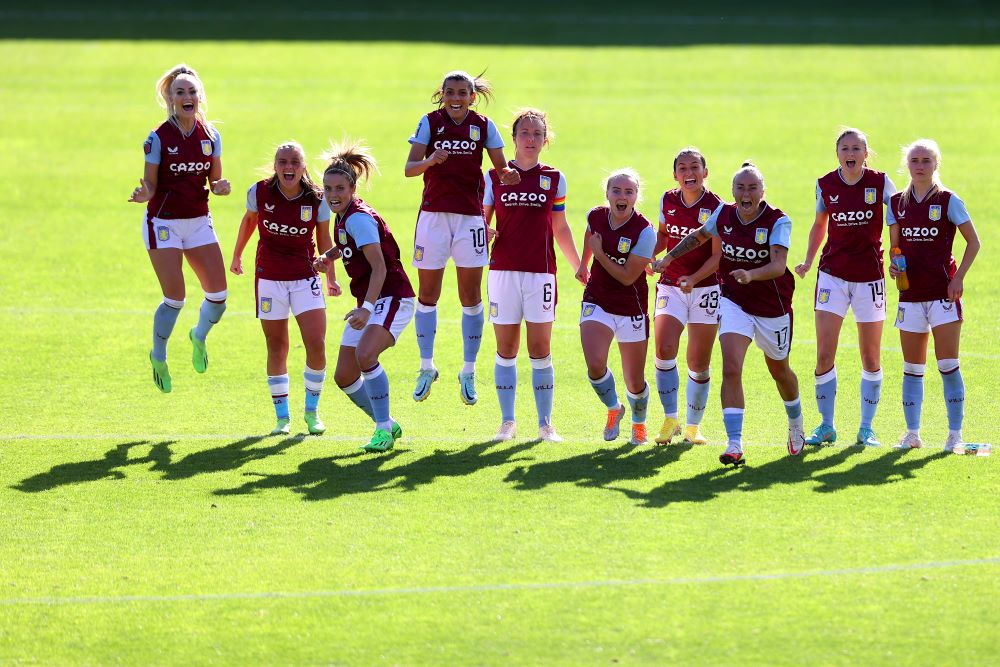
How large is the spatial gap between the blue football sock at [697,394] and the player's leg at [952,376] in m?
1.63

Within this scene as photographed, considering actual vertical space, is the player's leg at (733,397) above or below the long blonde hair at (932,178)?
below

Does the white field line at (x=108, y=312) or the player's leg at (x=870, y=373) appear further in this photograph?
the white field line at (x=108, y=312)

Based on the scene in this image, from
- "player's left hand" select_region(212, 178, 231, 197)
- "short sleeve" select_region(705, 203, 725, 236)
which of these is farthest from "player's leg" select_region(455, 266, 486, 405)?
"short sleeve" select_region(705, 203, 725, 236)

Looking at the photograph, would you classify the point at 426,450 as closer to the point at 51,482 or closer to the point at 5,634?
the point at 51,482

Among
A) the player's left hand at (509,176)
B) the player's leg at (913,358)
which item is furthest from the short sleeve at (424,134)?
the player's leg at (913,358)

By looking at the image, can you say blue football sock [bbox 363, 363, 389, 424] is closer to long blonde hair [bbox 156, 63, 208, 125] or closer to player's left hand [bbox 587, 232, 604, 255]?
player's left hand [bbox 587, 232, 604, 255]

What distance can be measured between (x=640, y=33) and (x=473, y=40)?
3.95 m

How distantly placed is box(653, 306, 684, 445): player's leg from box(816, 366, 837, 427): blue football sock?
3.40 feet

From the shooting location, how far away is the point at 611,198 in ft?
31.4

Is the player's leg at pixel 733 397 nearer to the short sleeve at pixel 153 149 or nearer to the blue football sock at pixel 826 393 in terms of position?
the blue football sock at pixel 826 393

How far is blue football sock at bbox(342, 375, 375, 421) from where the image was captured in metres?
9.71

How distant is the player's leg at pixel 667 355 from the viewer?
32.4ft

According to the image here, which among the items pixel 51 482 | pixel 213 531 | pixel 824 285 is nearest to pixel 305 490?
pixel 213 531

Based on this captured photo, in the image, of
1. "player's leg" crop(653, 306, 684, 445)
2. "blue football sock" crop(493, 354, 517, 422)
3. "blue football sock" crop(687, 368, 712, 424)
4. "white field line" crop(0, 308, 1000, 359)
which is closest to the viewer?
"player's leg" crop(653, 306, 684, 445)
